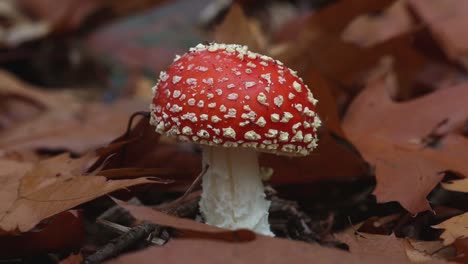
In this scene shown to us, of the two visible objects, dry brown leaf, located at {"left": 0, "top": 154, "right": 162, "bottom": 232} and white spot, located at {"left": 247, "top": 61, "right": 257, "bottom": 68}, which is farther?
white spot, located at {"left": 247, "top": 61, "right": 257, "bottom": 68}

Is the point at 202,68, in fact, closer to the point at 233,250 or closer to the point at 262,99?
the point at 262,99

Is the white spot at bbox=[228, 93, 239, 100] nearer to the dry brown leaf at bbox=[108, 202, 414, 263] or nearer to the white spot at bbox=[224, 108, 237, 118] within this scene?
the white spot at bbox=[224, 108, 237, 118]

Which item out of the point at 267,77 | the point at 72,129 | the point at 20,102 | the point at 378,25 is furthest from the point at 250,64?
the point at 20,102

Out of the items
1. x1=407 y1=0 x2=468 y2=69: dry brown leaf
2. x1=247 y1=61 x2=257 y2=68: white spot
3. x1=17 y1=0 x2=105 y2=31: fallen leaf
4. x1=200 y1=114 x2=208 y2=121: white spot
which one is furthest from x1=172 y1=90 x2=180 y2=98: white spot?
x1=17 y1=0 x2=105 y2=31: fallen leaf

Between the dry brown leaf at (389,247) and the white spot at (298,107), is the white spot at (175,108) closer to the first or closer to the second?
the white spot at (298,107)

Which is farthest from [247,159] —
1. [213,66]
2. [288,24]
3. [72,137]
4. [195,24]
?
[195,24]

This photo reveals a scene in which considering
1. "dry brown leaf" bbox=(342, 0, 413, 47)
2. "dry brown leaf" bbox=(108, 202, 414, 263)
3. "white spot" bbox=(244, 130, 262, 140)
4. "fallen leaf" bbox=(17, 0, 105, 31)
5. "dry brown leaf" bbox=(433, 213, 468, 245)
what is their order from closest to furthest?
"dry brown leaf" bbox=(108, 202, 414, 263)
"dry brown leaf" bbox=(433, 213, 468, 245)
"white spot" bbox=(244, 130, 262, 140)
"dry brown leaf" bbox=(342, 0, 413, 47)
"fallen leaf" bbox=(17, 0, 105, 31)

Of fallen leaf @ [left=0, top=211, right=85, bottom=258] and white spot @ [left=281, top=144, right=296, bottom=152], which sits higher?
white spot @ [left=281, top=144, right=296, bottom=152]
